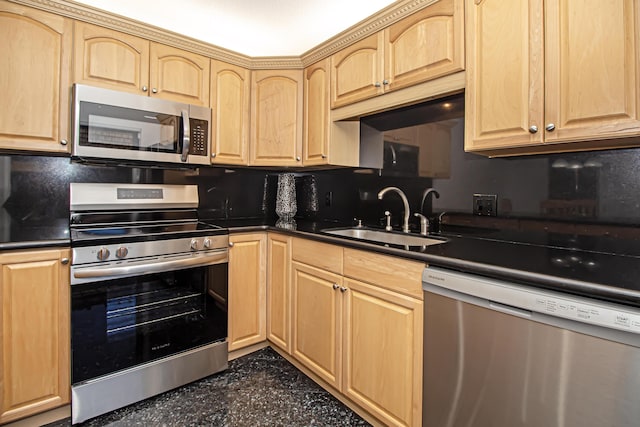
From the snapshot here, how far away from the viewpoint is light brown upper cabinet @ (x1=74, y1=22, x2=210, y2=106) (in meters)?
1.85

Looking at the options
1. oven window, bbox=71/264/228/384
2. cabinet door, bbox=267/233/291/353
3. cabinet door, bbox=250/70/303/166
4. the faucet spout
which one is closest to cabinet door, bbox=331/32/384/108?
cabinet door, bbox=250/70/303/166

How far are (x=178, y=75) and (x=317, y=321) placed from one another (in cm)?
181

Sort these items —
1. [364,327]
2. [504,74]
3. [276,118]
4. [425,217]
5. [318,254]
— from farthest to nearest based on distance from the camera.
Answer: [276,118]
[425,217]
[318,254]
[364,327]
[504,74]

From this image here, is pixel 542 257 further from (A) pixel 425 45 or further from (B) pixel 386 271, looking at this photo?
(A) pixel 425 45

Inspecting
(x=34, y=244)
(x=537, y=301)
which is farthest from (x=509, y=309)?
(x=34, y=244)

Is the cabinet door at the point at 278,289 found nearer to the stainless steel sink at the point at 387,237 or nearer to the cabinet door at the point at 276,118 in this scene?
the stainless steel sink at the point at 387,237

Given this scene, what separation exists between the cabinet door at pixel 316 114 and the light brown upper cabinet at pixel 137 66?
71 centimetres

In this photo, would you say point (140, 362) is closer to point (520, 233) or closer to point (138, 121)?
point (138, 121)

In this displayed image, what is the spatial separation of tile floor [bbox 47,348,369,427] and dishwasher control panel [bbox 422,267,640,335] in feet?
3.13

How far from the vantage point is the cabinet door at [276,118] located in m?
2.45

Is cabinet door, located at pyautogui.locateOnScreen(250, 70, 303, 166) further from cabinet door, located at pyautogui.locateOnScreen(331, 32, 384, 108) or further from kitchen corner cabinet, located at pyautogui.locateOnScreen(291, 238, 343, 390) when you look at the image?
kitchen corner cabinet, located at pyautogui.locateOnScreen(291, 238, 343, 390)

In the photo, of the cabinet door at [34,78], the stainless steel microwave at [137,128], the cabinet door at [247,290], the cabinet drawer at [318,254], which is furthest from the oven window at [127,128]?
the cabinet drawer at [318,254]

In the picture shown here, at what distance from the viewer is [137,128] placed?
77.5 inches

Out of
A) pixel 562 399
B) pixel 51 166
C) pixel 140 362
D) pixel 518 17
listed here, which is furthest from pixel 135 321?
pixel 518 17
